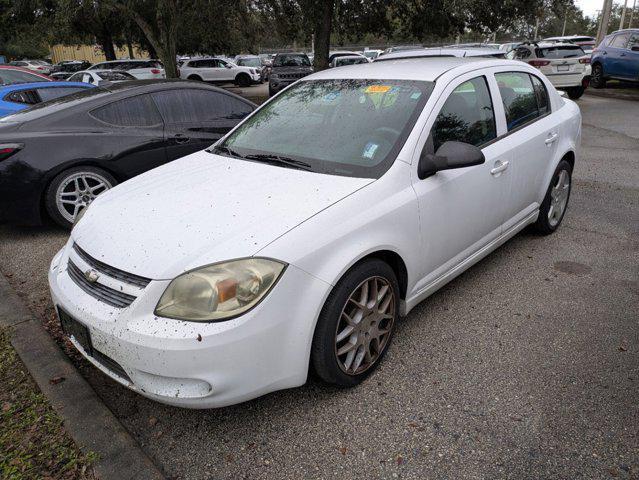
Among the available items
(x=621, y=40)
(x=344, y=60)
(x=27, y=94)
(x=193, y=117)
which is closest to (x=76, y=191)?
(x=193, y=117)

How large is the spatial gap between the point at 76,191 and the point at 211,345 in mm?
3617

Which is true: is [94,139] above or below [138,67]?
above

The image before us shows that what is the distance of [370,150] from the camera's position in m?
2.91

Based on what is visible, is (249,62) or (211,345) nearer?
(211,345)

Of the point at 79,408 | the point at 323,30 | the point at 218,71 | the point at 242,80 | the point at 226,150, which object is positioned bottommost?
the point at 242,80

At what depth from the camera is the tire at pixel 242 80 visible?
85.4 ft

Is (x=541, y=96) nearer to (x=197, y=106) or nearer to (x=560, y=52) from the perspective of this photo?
(x=197, y=106)

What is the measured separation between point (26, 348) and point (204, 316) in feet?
5.43

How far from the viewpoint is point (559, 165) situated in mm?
4488

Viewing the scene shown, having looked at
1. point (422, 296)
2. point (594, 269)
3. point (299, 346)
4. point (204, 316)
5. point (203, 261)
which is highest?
point (203, 261)

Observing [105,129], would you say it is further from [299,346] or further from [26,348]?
[299,346]

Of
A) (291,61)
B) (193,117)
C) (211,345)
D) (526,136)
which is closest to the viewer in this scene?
(211,345)

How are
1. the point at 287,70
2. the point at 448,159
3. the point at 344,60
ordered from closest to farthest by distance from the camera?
the point at 448,159, the point at 287,70, the point at 344,60

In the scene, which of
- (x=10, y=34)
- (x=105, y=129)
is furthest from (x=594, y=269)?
(x=10, y=34)
